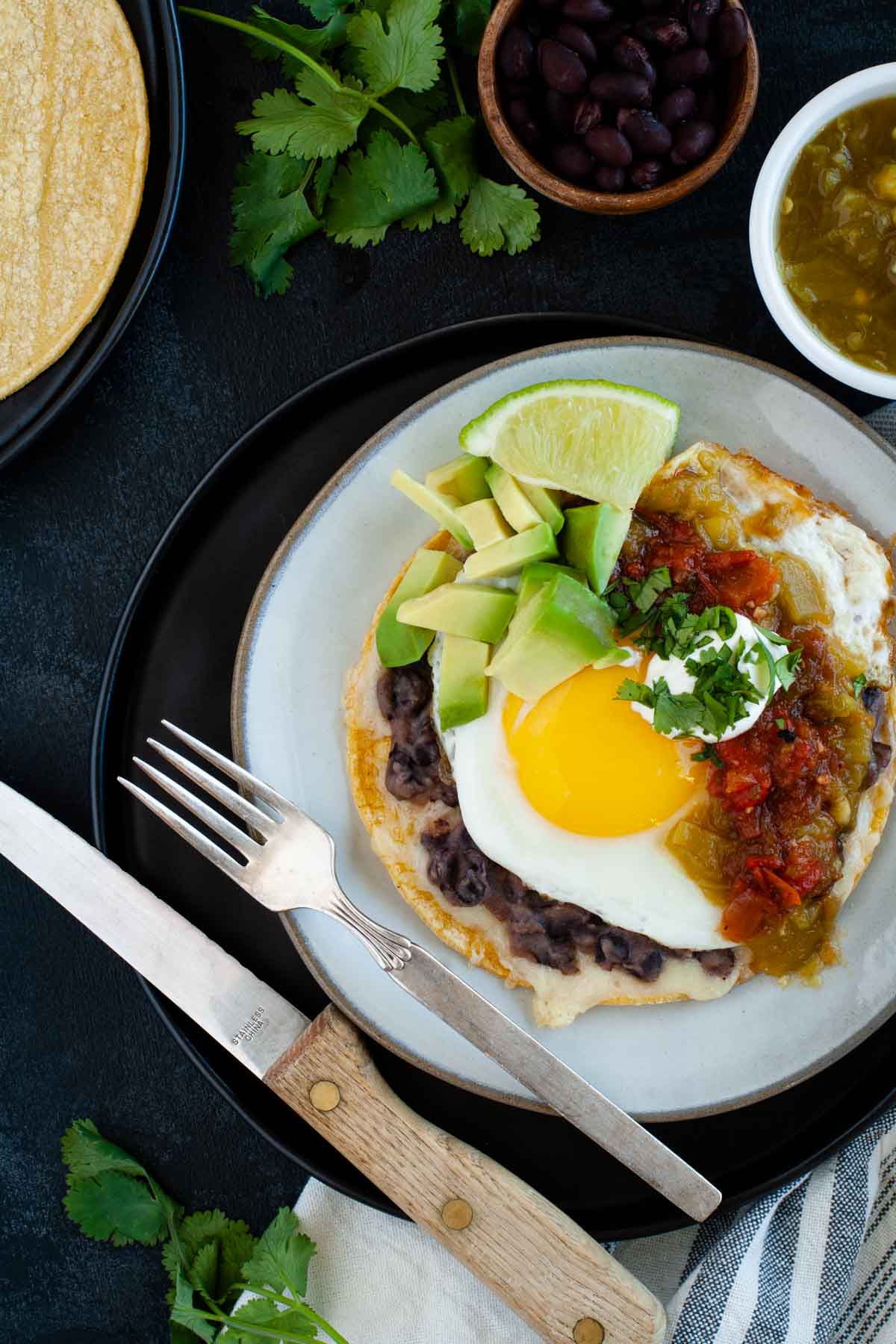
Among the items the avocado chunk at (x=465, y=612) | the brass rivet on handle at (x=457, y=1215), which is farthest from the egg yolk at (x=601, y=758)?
the brass rivet on handle at (x=457, y=1215)

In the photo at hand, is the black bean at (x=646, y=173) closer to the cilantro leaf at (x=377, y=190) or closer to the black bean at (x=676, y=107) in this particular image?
the black bean at (x=676, y=107)

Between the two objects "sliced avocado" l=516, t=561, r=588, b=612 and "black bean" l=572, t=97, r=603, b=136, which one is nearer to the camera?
"sliced avocado" l=516, t=561, r=588, b=612

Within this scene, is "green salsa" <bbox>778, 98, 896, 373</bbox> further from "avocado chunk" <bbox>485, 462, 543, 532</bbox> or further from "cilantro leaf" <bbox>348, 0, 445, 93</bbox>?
"cilantro leaf" <bbox>348, 0, 445, 93</bbox>

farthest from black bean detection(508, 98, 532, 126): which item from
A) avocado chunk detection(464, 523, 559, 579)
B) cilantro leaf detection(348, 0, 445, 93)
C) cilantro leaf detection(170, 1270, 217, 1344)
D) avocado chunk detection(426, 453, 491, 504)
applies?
cilantro leaf detection(170, 1270, 217, 1344)

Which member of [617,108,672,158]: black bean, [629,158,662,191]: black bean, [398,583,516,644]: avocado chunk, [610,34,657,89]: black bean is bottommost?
[398,583,516,644]: avocado chunk

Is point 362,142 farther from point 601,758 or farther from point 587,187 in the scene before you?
point 601,758

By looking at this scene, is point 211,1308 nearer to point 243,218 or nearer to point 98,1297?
point 98,1297

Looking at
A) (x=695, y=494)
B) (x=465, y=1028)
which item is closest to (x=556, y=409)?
(x=695, y=494)
